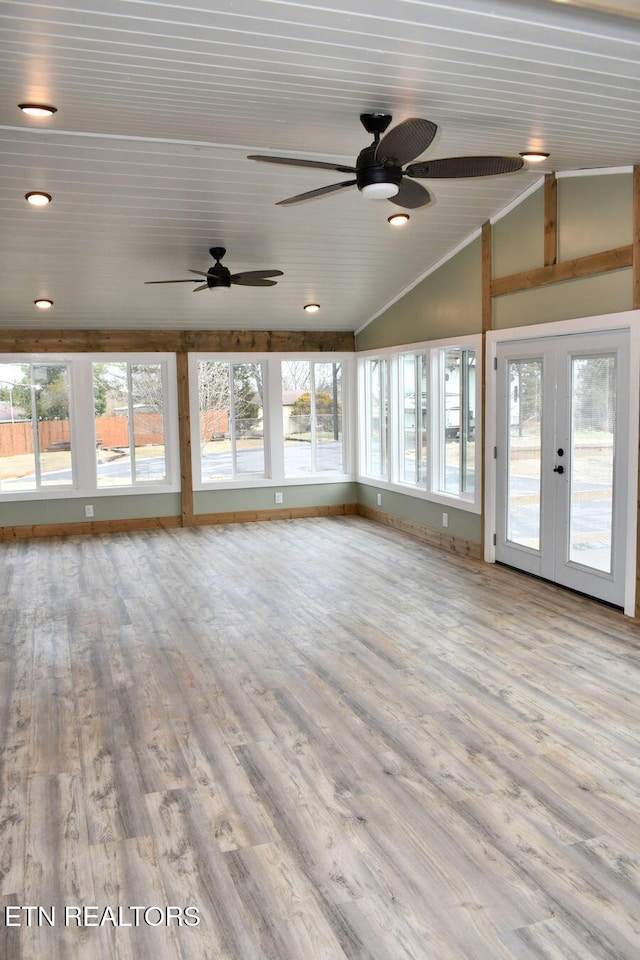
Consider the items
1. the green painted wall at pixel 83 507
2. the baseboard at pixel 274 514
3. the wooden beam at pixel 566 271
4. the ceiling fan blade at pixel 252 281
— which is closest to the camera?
the wooden beam at pixel 566 271

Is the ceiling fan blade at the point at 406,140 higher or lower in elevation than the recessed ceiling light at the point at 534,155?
lower

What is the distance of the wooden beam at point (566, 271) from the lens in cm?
502

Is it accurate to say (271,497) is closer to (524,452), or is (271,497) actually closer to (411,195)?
(524,452)

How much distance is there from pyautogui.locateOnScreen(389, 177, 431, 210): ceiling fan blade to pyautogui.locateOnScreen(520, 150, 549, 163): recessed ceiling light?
118 centimetres

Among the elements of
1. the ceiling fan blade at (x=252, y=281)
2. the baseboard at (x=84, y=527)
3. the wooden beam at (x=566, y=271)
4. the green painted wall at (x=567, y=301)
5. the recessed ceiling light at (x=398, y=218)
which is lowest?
the baseboard at (x=84, y=527)

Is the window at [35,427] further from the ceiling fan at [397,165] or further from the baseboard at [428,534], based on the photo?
the ceiling fan at [397,165]

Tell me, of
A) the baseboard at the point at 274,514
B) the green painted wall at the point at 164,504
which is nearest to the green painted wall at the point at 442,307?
the green painted wall at the point at 164,504

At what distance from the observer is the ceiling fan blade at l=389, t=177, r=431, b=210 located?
3.85 m

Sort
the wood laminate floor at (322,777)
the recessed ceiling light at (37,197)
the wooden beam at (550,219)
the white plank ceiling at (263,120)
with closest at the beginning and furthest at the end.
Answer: the wood laminate floor at (322,777)
the white plank ceiling at (263,120)
the recessed ceiling light at (37,197)
the wooden beam at (550,219)

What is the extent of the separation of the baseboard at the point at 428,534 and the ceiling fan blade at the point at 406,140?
420cm

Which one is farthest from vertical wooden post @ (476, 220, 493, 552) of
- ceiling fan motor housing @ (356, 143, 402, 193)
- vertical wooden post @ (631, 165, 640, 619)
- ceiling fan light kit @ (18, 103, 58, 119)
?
ceiling fan light kit @ (18, 103, 58, 119)

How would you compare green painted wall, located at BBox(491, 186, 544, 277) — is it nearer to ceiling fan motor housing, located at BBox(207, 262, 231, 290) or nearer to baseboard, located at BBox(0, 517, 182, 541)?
ceiling fan motor housing, located at BBox(207, 262, 231, 290)

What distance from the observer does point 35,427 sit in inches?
342

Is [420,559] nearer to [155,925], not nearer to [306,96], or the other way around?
[306,96]
